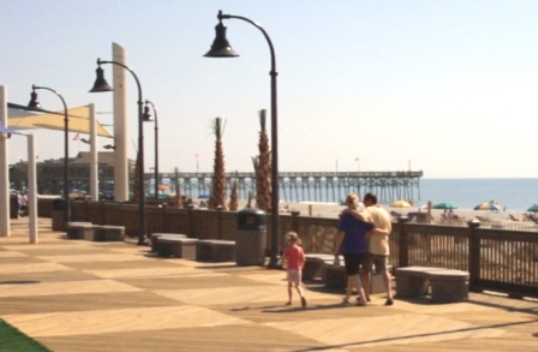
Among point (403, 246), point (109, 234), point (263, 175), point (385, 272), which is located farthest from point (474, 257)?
point (263, 175)

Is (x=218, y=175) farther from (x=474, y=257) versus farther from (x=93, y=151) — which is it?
(x=474, y=257)

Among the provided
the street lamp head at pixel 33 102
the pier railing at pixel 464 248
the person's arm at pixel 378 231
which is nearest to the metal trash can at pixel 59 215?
the street lamp head at pixel 33 102

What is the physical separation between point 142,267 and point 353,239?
8031mm

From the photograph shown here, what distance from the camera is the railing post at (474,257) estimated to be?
1741cm

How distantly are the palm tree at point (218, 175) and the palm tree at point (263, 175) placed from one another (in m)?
3.95

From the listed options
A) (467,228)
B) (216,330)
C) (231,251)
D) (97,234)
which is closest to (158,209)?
(97,234)

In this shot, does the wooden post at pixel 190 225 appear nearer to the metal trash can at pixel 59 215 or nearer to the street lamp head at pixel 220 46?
the street lamp head at pixel 220 46

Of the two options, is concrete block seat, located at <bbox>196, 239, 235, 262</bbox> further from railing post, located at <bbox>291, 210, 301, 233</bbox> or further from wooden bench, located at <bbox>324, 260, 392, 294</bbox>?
wooden bench, located at <bbox>324, 260, 392, 294</bbox>

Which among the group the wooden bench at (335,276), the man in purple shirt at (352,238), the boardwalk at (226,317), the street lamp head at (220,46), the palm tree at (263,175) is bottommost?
the boardwalk at (226,317)

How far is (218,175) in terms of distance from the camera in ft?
176

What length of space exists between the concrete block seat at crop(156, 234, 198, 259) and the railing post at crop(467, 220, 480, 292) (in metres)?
9.08

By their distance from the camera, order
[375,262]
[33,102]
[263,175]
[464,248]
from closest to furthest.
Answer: [375,262], [464,248], [33,102], [263,175]

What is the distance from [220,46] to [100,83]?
10.0 meters

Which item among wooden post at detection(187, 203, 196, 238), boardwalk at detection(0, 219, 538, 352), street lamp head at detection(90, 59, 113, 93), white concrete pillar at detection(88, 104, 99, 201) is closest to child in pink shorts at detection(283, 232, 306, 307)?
boardwalk at detection(0, 219, 538, 352)
